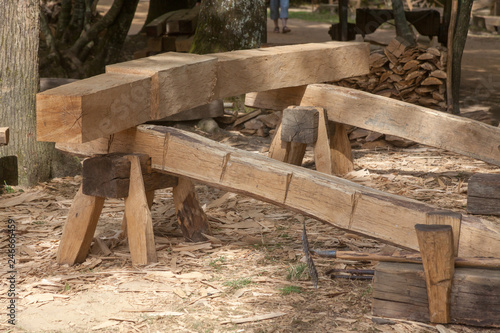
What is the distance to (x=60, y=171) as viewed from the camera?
607 centimetres


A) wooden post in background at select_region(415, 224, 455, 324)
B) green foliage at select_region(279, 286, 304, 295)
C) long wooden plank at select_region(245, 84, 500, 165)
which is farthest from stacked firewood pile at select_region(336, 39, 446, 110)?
wooden post in background at select_region(415, 224, 455, 324)

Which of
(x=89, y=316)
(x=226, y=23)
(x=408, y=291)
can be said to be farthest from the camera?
(x=226, y=23)

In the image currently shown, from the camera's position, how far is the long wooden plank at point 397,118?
4.94 m

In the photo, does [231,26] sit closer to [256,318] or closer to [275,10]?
[256,318]

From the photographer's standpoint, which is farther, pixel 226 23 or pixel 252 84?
pixel 226 23

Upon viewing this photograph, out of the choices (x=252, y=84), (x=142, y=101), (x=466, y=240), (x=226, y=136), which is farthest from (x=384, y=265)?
(x=226, y=136)

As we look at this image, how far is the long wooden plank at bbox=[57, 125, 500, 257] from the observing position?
10.4 feet

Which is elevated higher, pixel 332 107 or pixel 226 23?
pixel 226 23

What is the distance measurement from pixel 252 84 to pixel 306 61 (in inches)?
29.3

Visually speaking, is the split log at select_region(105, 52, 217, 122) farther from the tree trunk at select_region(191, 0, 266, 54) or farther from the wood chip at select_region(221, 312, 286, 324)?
the tree trunk at select_region(191, 0, 266, 54)

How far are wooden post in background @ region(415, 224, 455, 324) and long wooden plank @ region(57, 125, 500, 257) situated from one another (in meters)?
0.27

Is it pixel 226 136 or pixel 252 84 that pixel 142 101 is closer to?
pixel 252 84

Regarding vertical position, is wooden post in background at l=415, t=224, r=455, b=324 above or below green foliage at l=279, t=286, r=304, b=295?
above

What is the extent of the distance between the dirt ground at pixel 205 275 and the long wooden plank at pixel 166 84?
865 millimetres
